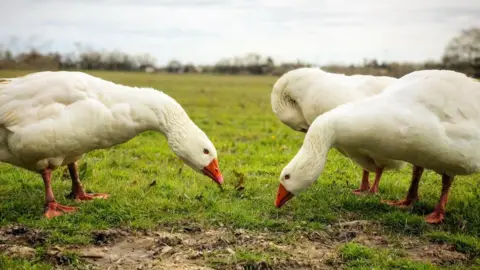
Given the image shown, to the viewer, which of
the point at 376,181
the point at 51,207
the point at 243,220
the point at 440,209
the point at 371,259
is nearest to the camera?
the point at 371,259

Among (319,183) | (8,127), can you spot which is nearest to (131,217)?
(8,127)

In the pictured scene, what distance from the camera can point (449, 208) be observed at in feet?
22.4

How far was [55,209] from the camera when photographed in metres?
6.34

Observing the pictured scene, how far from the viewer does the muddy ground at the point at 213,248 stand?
4906 mm

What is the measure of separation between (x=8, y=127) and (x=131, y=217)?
1.81 metres

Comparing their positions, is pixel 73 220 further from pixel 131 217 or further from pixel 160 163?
pixel 160 163

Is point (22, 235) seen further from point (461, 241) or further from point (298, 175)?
point (461, 241)

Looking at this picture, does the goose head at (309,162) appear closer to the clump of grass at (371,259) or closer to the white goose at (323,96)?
the clump of grass at (371,259)

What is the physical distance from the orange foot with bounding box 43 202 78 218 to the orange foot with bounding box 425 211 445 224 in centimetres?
432

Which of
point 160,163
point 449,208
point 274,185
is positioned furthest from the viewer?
point 160,163

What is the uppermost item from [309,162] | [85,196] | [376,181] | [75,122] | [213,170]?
[75,122]

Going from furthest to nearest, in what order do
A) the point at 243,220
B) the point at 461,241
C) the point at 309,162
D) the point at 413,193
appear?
1. the point at 413,193
2. the point at 243,220
3. the point at 309,162
4. the point at 461,241

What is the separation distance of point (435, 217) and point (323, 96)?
2.30m

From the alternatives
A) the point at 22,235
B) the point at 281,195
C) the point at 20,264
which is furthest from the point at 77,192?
the point at 281,195
